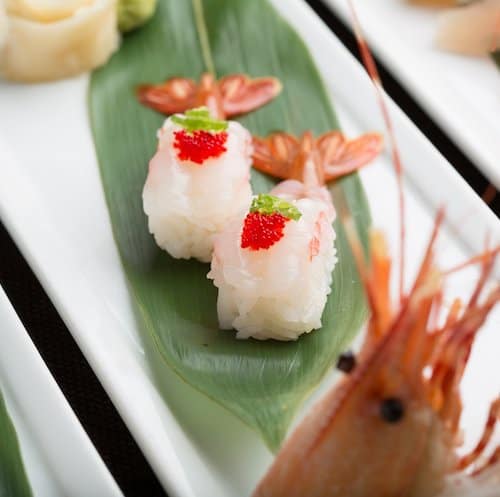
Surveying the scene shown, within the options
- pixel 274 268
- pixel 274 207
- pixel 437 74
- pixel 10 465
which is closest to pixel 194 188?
pixel 274 207

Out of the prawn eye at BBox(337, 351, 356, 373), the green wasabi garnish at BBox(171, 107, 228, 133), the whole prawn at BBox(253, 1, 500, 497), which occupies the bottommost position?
the whole prawn at BBox(253, 1, 500, 497)

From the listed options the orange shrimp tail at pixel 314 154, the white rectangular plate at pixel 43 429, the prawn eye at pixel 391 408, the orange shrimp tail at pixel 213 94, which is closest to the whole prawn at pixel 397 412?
the prawn eye at pixel 391 408

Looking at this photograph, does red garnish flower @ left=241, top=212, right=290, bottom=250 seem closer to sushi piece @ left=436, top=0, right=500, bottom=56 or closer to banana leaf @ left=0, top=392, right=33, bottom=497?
banana leaf @ left=0, top=392, right=33, bottom=497

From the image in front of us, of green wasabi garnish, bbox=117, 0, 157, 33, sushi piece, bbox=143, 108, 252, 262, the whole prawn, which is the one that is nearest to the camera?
the whole prawn

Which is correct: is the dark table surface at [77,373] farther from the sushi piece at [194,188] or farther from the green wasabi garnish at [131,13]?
the green wasabi garnish at [131,13]

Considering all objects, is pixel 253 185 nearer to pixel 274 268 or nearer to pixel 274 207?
pixel 274 207

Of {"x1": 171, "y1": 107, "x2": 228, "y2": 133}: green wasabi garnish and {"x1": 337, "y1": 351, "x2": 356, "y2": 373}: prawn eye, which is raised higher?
{"x1": 171, "y1": 107, "x2": 228, "y2": 133}: green wasabi garnish

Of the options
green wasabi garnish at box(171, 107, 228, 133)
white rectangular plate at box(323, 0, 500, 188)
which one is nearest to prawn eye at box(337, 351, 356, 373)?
green wasabi garnish at box(171, 107, 228, 133)
